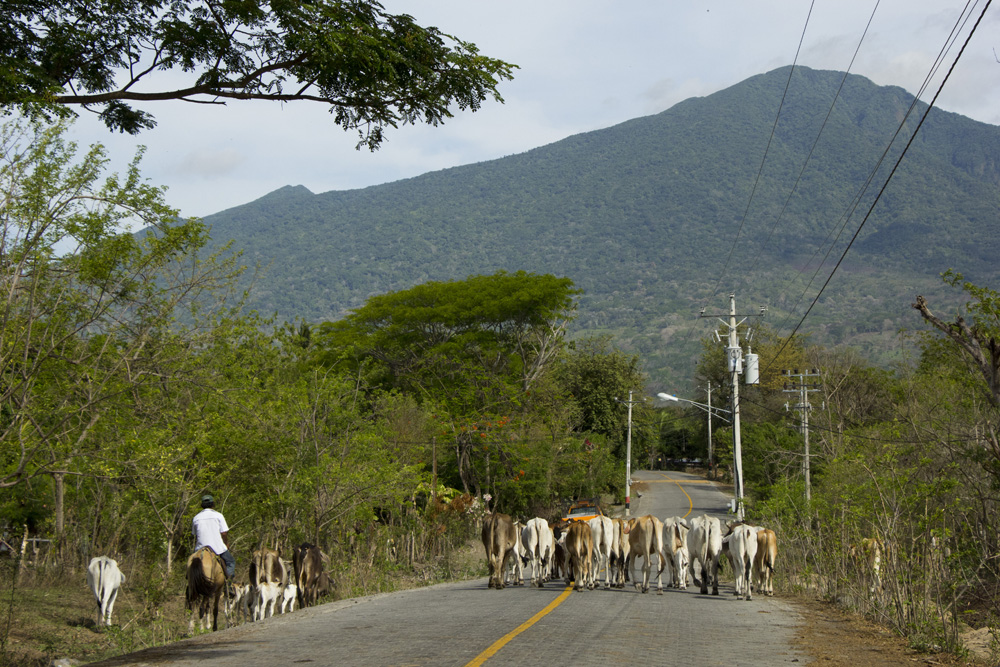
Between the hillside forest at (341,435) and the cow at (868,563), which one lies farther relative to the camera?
the cow at (868,563)

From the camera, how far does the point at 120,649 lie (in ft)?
48.0

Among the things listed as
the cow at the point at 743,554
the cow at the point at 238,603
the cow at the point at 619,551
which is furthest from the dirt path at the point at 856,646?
the cow at the point at 238,603

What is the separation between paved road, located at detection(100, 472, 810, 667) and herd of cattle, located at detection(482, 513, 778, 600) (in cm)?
165

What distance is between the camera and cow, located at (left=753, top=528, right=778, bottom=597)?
21141 mm

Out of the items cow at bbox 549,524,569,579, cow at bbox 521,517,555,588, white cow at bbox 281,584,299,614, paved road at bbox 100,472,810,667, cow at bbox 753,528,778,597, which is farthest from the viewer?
cow at bbox 549,524,569,579

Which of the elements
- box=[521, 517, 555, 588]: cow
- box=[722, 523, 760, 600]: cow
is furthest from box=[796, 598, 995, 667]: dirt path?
box=[521, 517, 555, 588]: cow

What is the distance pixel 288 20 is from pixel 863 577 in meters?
13.6

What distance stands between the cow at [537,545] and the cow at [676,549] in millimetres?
2752

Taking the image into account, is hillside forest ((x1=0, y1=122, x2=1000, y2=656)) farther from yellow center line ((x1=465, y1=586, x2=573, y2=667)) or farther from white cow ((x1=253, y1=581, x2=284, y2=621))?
yellow center line ((x1=465, y1=586, x2=573, y2=667))

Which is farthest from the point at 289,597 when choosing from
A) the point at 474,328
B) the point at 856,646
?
the point at 474,328

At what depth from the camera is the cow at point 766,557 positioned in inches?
832

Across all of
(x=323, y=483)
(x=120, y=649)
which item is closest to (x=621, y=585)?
(x=323, y=483)

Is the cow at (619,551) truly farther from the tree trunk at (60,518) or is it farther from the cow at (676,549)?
the tree trunk at (60,518)

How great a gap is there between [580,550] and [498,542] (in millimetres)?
1867
